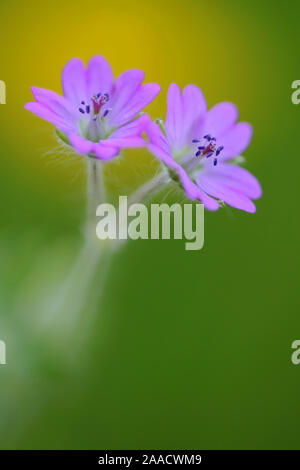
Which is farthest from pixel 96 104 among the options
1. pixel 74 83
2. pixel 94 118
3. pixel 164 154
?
pixel 164 154

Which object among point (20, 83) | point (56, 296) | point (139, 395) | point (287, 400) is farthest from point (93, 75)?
point (287, 400)

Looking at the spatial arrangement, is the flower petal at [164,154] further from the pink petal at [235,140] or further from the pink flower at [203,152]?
the pink petal at [235,140]

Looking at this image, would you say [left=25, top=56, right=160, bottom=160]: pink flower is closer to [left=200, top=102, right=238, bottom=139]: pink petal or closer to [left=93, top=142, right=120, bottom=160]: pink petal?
[left=93, top=142, right=120, bottom=160]: pink petal

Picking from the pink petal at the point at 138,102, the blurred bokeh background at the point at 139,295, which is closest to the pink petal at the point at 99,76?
the pink petal at the point at 138,102

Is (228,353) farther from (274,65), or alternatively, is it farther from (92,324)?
(274,65)

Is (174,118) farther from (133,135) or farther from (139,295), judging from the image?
(139,295)

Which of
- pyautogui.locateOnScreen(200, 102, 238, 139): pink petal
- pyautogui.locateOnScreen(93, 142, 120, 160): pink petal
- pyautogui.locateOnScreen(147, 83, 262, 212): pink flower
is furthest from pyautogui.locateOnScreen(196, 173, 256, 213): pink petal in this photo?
pyautogui.locateOnScreen(93, 142, 120, 160): pink petal
